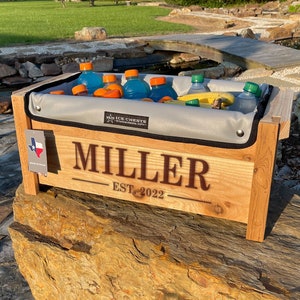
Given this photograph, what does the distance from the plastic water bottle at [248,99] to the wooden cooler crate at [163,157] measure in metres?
0.08

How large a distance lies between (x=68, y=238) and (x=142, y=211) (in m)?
→ 0.40

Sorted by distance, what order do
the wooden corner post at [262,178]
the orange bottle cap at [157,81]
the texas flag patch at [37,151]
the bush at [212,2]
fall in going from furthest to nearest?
1. the bush at [212,2]
2. the orange bottle cap at [157,81]
3. the texas flag patch at [37,151]
4. the wooden corner post at [262,178]

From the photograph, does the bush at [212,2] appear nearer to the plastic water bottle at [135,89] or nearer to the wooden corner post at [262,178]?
the plastic water bottle at [135,89]

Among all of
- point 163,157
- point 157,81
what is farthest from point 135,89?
point 163,157

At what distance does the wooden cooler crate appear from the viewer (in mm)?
1679

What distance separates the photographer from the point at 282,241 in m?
1.83

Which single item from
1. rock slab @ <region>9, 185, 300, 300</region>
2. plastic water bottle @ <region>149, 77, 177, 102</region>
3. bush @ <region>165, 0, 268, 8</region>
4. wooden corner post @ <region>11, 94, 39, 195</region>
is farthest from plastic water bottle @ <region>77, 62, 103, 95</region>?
bush @ <region>165, 0, 268, 8</region>

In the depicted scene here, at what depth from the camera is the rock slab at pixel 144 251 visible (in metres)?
1.65

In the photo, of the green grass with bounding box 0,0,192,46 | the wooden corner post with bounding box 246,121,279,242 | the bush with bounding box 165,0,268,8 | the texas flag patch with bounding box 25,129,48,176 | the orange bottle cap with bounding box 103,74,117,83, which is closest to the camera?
the wooden corner post with bounding box 246,121,279,242

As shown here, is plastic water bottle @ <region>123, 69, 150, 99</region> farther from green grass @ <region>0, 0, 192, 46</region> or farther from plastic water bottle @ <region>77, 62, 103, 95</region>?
green grass @ <region>0, 0, 192, 46</region>

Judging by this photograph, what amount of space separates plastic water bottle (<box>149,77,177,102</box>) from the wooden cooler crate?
18.7 inches

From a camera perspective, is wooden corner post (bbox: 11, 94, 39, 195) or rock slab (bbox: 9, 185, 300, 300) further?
wooden corner post (bbox: 11, 94, 39, 195)

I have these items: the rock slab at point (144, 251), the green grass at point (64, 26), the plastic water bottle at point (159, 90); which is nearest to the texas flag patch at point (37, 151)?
the rock slab at point (144, 251)

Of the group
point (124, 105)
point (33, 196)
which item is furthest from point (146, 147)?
point (33, 196)
